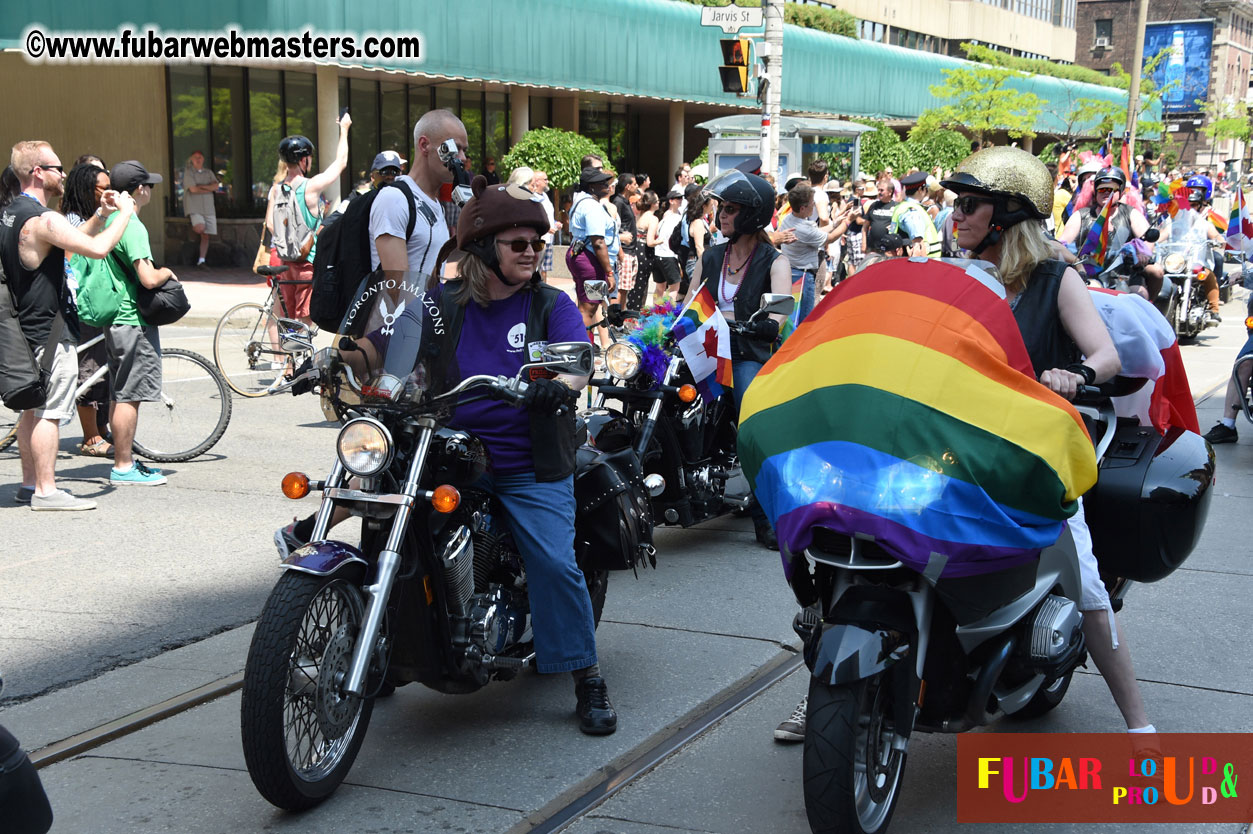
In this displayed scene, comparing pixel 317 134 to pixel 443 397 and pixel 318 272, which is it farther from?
pixel 443 397

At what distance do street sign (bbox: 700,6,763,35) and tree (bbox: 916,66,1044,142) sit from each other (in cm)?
2612

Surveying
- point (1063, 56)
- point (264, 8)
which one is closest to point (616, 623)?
point (264, 8)

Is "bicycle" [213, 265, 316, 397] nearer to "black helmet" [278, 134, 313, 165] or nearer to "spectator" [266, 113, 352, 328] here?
"spectator" [266, 113, 352, 328]

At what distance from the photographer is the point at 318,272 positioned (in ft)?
19.9

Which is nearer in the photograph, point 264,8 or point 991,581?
point 991,581

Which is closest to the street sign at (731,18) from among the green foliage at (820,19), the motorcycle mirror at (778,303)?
the motorcycle mirror at (778,303)

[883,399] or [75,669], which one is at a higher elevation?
[883,399]

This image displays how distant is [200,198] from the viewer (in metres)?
23.9

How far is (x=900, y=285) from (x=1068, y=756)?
5.67 feet

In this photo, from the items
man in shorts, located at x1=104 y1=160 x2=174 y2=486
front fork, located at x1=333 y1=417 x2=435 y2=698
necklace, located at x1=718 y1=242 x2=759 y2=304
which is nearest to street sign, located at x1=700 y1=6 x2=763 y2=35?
man in shorts, located at x1=104 y1=160 x2=174 y2=486

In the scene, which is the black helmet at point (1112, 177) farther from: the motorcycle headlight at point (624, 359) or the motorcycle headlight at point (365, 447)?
the motorcycle headlight at point (365, 447)

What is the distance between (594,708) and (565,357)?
1.23 m

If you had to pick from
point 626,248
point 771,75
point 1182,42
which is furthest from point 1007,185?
point 1182,42

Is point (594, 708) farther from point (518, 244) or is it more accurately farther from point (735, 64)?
point (735, 64)
